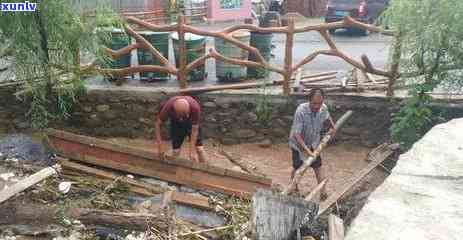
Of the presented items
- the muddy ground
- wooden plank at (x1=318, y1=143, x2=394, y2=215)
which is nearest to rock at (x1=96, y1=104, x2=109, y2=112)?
the muddy ground

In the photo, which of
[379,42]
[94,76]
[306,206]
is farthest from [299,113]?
[379,42]

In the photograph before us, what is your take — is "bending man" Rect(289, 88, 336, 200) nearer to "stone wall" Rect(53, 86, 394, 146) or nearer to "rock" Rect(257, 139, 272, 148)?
"stone wall" Rect(53, 86, 394, 146)

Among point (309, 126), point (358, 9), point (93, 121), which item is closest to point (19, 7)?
point (93, 121)

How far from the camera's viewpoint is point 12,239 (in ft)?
18.8

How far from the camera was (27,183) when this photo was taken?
6656 mm

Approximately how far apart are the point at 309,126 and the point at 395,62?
102 inches

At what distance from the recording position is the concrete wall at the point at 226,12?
2192 cm

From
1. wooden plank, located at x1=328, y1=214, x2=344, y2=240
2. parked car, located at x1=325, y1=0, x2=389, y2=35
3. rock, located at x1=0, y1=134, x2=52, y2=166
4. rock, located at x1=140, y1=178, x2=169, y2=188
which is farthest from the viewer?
parked car, located at x1=325, y1=0, x2=389, y2=35

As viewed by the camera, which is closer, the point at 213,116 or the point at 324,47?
the point at 213,116

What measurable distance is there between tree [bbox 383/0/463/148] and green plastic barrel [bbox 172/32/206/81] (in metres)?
3.49

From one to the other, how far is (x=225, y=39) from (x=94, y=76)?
2.61 metres

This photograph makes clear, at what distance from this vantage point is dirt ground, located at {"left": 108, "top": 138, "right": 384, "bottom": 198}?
8.13 metres

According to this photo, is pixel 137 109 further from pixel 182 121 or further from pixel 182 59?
pixel 182 121

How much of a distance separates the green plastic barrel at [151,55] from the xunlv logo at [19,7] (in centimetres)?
247
